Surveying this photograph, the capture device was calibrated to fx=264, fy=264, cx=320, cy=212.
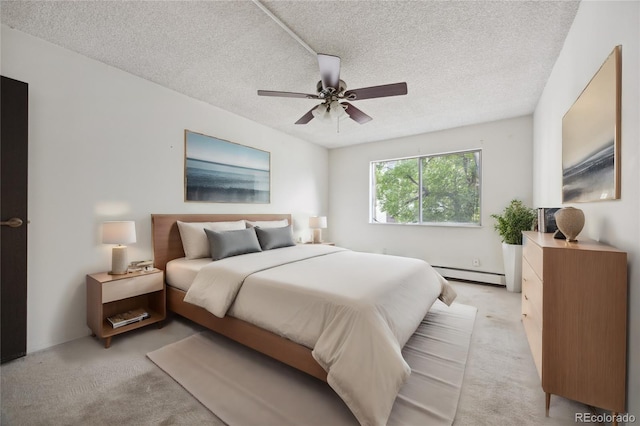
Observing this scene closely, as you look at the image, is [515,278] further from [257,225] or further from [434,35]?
[257,225]

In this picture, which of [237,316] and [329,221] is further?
[329,221]

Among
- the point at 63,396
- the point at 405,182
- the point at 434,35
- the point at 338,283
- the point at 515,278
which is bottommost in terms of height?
the point at 63,396

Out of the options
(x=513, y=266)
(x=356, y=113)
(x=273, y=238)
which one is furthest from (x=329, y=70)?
(x=513, y=266)

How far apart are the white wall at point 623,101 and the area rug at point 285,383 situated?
2.93 feet

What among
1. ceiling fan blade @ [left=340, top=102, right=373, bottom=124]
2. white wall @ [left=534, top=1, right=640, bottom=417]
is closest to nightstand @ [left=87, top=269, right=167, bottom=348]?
ceiling fan blade @ [left=340, top=102, right=373, bottom=124]

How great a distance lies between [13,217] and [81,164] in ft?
2.08

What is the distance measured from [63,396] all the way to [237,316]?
3.60 feet

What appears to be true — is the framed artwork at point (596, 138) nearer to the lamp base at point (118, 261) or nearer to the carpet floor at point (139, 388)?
the carpet floor at point (139, 388)

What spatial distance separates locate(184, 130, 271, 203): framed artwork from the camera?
130 inches

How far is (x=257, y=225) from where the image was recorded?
3750 millimetres

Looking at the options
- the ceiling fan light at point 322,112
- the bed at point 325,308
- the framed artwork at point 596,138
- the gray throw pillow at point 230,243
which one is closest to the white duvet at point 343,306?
the bed at point 325,308

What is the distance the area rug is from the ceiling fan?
7.00 feet

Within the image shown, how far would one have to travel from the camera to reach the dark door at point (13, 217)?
197cm

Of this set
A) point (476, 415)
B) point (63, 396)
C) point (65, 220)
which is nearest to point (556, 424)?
point (476, 415)
